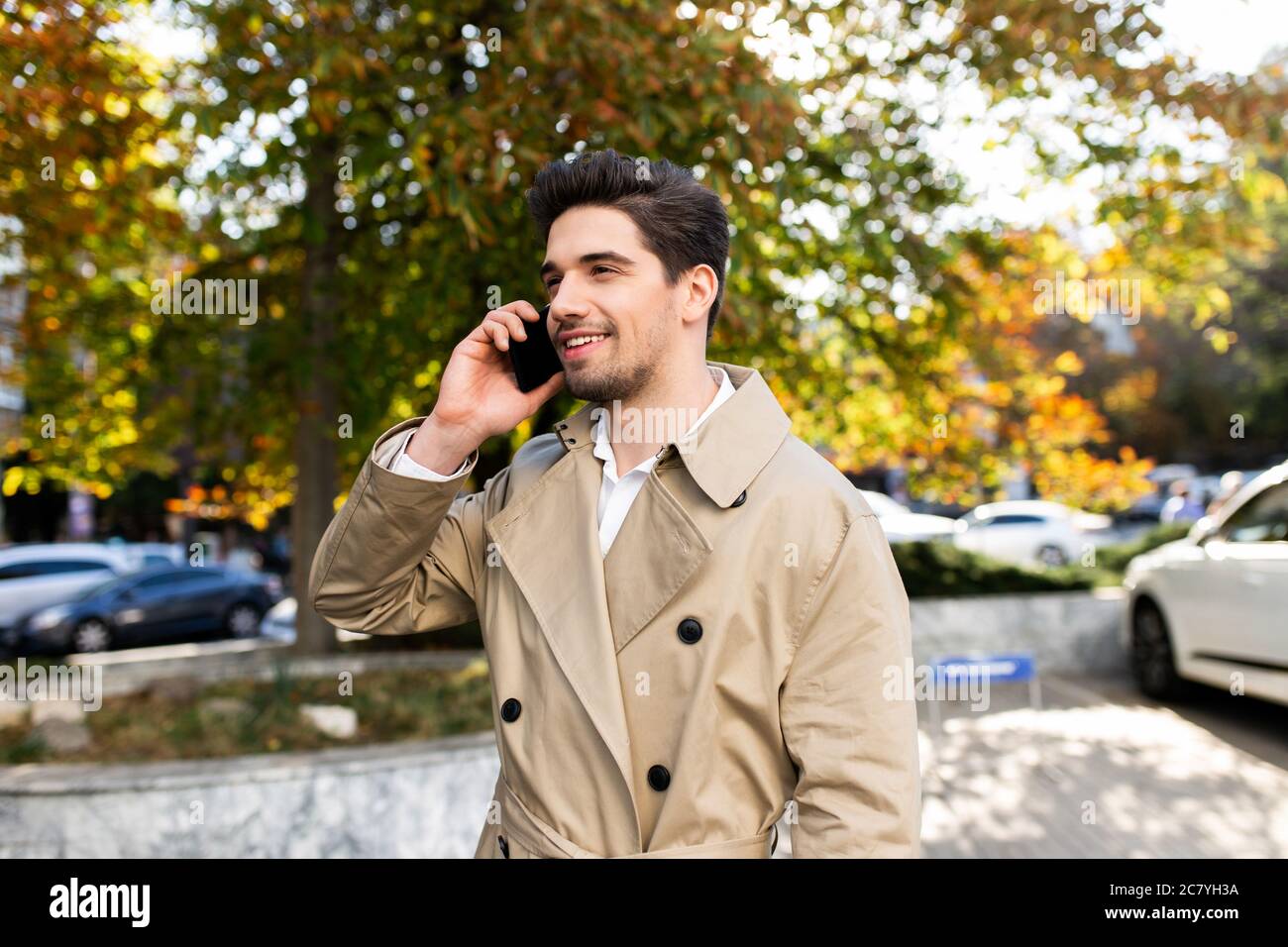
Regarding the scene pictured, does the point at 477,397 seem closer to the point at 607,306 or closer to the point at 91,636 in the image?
the point at 607,306

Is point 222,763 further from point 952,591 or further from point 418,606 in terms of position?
point 952,591

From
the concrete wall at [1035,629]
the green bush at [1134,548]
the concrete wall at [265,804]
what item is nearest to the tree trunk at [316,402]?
the concrete wall at [265,804]

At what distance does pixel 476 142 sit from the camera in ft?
15.6

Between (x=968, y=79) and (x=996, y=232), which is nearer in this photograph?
(x=968, y=79)

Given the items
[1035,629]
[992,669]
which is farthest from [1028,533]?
[992,669]

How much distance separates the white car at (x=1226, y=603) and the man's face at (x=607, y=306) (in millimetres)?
6069

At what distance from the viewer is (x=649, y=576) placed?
1.84 metres

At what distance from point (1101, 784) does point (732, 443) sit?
5.28 m

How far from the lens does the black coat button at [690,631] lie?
1770mm

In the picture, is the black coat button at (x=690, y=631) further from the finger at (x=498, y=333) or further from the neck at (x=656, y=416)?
the finger at (x=498, y=333)

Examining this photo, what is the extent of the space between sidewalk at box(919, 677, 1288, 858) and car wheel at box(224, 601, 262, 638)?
1327cm

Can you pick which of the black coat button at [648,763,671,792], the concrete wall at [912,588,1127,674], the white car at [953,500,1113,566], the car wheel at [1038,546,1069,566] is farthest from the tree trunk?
the car wheel at [1038,546,1069,566]

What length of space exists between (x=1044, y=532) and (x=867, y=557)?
21820mm
